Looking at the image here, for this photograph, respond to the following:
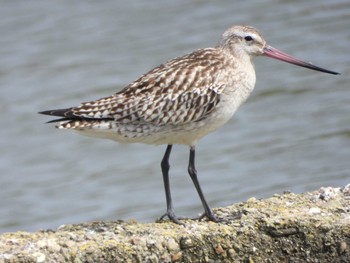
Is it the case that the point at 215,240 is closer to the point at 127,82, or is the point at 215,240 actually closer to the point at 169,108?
the point at 169,108

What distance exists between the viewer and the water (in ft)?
39.5

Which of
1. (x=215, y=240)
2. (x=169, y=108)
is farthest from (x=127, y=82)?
(x=215, y=240)

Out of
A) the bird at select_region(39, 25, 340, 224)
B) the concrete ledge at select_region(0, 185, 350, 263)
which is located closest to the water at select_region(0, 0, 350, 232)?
the bird at select_region(39, 25, 340, 224)

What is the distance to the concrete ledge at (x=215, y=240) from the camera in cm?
719

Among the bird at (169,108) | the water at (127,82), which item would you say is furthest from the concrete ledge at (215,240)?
the water at (127,82)

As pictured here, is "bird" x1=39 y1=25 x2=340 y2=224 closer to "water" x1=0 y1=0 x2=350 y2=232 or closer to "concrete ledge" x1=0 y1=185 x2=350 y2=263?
"concrete ledge" x1=0 y1=185 x2=350 y2=263

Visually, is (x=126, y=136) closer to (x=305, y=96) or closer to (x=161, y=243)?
(x=161, y=243)

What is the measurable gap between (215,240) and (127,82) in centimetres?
733

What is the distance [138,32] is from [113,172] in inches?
145

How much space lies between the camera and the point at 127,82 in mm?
14500

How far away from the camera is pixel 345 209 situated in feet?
25.2

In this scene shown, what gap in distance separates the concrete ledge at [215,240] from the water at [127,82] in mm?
3818

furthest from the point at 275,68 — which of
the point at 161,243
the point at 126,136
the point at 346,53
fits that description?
the point at 161,243

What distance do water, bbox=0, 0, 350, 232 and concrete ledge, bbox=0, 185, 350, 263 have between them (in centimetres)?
382
